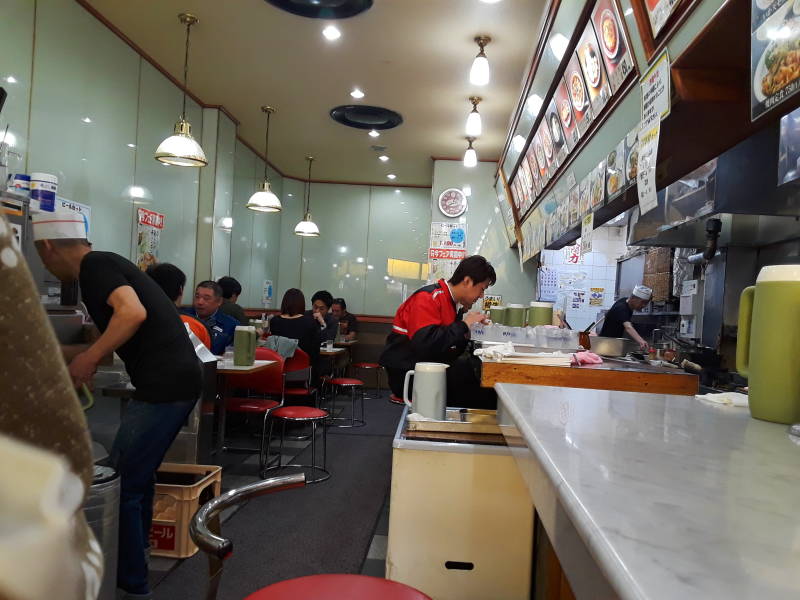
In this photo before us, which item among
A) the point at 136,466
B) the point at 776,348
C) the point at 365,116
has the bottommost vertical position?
the point at 136,466

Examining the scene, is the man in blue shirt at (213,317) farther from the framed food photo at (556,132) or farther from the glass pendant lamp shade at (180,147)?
the framed food photo at (556,132)

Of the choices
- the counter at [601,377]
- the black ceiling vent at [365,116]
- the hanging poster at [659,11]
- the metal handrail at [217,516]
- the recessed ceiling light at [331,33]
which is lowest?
the metal handrail at [217,516]

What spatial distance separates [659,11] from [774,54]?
2.55ft

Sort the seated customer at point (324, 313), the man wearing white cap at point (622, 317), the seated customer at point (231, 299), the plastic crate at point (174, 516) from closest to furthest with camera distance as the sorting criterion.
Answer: the plastic crate at point (174, 516) < the man wearing white cap at point (622, 317) < the seated customer at point (231, 299) < the seated customer at point (324, 313)

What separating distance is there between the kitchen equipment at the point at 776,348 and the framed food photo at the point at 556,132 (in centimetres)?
304

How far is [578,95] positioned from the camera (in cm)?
323

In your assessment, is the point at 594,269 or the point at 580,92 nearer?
the point at 580,92

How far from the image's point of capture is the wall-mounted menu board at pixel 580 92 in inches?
96.7

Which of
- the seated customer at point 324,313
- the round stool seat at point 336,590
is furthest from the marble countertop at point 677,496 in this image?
the seated customer at point 324,313

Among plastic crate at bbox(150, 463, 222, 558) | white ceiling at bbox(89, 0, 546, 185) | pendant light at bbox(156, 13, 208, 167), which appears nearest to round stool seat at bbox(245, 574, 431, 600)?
plastic crate at bbox(150, 463, 222, 558)

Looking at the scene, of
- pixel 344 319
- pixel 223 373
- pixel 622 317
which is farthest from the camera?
pixel 344 319

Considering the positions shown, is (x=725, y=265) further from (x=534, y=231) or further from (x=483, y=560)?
(x=483, y=560)

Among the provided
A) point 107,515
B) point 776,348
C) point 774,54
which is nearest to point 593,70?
point 774,54

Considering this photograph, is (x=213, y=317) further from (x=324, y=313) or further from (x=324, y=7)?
(x=324, y=313)
